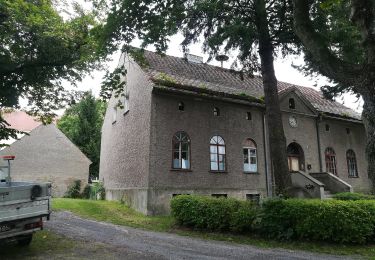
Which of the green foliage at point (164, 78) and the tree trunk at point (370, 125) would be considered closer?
the tree trunk at point (370, 125)

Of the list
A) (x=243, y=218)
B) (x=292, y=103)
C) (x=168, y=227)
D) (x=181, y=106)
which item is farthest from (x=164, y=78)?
(x=292, y=103)

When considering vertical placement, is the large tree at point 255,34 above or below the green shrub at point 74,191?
above

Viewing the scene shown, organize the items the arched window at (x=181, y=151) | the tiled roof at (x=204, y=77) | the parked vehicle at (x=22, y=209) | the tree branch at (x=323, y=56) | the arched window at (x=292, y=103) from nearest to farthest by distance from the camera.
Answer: the tree branch at (x=323, y=56), the parked vehicle at (x=22, y=209), the arched window at (x=181, y=151), the tiled roof at (x=204, y=77), the arched window at (x=292, y=103)

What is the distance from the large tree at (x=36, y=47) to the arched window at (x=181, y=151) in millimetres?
6461

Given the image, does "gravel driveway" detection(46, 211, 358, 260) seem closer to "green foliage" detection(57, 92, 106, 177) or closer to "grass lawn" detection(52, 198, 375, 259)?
"grass lawn" detection(52, 198, 375, 259)

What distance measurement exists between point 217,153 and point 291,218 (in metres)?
8.91

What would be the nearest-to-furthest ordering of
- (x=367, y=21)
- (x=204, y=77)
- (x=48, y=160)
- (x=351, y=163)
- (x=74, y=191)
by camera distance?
(x=367, y=21) → (x=204, y=77) → (x=351, y=163) → (x=74, y=191) → (x=48, y=160)

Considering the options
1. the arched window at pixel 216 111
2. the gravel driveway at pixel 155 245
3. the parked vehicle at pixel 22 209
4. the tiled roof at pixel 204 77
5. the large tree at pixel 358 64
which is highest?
the tiled roof at pixel 204 77

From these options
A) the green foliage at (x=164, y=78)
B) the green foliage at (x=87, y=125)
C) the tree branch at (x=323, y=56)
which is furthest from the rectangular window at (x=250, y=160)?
the green foliage at (x=87, y=125)

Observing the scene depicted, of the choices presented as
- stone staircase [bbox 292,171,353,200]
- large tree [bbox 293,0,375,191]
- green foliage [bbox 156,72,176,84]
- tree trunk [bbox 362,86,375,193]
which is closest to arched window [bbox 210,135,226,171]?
green foliage [bbox 156,72,176,84]

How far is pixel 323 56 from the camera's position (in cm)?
741

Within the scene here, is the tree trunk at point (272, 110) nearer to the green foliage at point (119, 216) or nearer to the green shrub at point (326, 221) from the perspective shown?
the green shrub at point (326, 221)

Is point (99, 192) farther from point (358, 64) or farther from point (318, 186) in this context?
point (358, 64)

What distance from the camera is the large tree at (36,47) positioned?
12.5 metres
